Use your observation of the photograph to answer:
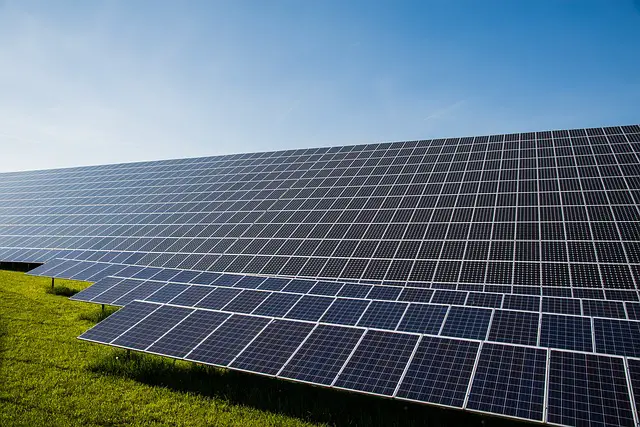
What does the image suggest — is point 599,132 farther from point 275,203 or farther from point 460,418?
point 460,418

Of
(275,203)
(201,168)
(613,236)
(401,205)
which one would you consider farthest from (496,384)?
(201,168)

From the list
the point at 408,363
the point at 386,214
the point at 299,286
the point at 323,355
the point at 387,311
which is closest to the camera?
the point at 408,363

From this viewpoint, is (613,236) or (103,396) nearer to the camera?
(103,396)

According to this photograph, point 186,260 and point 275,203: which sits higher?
point 275,203

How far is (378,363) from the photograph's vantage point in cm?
855

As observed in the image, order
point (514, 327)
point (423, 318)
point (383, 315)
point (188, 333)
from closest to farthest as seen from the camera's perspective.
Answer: point (514, 327), point (423, 318), point (188, 333), point (383, 315)

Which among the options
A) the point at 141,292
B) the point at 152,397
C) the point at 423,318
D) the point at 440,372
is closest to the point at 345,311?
the point at 423,318

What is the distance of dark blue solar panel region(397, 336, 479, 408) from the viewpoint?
743 cm

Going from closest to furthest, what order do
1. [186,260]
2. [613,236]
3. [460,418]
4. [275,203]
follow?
[460,418]
[613,236]
[186,260]
[275,203]

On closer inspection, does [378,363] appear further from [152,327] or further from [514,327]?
[152,327]

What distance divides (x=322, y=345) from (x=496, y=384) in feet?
11.8

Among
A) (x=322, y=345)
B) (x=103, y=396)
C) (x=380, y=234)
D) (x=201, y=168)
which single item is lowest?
(x=103, y=396)

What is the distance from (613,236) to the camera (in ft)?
53.3

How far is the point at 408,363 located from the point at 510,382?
184 centimetres
